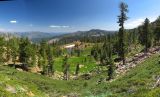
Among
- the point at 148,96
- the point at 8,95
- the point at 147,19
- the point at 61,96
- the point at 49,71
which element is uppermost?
the point at 147,19

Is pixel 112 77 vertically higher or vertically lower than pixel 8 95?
lower

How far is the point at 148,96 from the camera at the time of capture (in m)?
14.8

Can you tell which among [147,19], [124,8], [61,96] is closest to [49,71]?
[147,19]

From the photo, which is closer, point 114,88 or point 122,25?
point 114,88

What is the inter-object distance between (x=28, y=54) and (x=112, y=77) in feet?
188

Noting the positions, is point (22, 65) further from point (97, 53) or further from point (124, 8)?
point (97, 53)

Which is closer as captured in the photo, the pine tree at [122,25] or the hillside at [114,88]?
the hillside at [114,88]

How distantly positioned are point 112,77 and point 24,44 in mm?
60803

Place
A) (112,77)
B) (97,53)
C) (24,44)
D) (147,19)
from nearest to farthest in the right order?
(112,77), (147,19), (24,44), (97,53)

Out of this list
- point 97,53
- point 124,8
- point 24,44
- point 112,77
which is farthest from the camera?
point 97,53

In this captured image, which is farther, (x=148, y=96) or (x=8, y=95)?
(x=8, y=95)

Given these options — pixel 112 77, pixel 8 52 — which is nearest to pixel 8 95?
pixel 112 77

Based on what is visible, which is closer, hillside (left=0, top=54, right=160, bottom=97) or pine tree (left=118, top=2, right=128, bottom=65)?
hillside (left=0, top=54, right=160, bottom=97)

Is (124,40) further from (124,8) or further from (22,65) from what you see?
(22,65)
